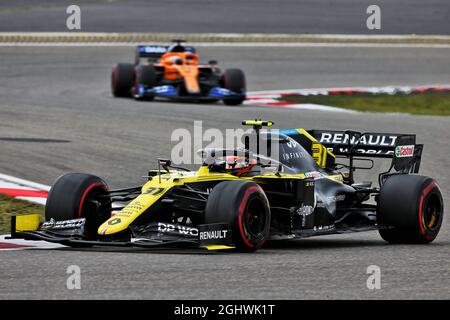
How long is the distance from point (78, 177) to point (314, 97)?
15.2 meters

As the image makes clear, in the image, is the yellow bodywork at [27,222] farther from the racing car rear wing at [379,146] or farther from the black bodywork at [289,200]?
the racing car rear wing at [379,146]

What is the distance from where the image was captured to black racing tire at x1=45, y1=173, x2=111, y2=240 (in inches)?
391

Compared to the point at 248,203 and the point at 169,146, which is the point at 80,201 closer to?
the point at 248,203

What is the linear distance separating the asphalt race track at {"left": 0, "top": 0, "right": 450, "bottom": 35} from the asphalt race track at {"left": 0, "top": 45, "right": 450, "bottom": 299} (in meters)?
2.35

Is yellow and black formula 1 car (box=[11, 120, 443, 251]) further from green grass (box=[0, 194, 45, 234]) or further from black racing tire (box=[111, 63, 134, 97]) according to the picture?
black racing tire (box=[111, 63, 134, 97])

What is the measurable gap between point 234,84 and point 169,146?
22.9 ft

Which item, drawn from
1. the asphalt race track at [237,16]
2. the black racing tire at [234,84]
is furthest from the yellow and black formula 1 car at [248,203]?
the asphalt race track at [237,16]

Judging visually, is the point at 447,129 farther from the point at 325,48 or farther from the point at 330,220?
the point at 325,48

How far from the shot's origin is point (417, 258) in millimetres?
9422

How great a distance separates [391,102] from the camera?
966 inches

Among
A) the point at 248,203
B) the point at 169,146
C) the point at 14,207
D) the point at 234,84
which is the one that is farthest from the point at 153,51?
the point at 248,203

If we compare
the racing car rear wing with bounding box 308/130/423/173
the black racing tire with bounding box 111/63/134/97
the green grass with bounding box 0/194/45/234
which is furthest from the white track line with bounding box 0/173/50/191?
the black racing tire with bounding box 111/63/134/97

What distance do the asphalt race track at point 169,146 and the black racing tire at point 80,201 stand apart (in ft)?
1.47

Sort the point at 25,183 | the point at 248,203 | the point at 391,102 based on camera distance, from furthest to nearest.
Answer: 1. the point at 391,102
2. the point at 25,183
3. the point at 248,203
